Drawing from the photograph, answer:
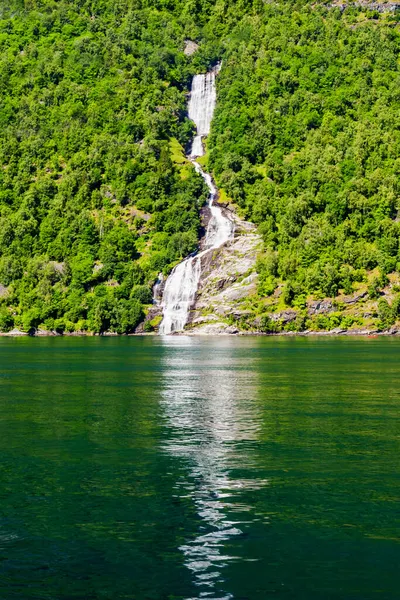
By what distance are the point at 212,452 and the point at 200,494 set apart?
751 centimetres

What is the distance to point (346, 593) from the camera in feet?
61.5

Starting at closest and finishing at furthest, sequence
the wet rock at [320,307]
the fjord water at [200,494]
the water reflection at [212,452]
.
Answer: the fjord water at [200,494] → the water reflection at [212,452] → the wet rock at [320,307]

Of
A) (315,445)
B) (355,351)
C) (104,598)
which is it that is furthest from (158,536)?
(355,351)

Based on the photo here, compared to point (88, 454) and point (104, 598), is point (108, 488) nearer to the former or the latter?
point (88, 454)

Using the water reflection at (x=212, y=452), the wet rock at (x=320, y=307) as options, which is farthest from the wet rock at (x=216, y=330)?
the water reflection at (x=212, y=452)

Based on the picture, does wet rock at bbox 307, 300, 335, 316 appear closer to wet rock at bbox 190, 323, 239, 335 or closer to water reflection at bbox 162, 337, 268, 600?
wet rock at bbox 190, 323, 239, 335

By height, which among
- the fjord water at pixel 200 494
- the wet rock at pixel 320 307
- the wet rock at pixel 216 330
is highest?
the wet rock at pixel 320 307

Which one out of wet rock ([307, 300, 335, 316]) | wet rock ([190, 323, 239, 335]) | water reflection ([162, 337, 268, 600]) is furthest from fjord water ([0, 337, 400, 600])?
wet rock ([307, 300, 335, 316])

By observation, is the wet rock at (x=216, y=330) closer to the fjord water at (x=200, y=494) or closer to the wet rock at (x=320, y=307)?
the wet rock at (x=320, y=307)

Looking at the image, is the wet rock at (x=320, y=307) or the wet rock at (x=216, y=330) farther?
the wet rock at (x=320, y=307)

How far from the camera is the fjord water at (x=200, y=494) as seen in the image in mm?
19812

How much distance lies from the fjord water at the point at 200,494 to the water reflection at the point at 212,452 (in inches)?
3.2

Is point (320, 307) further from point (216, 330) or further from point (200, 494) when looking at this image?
point (200, 494)

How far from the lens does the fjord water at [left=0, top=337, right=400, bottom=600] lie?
1981 centimetres
